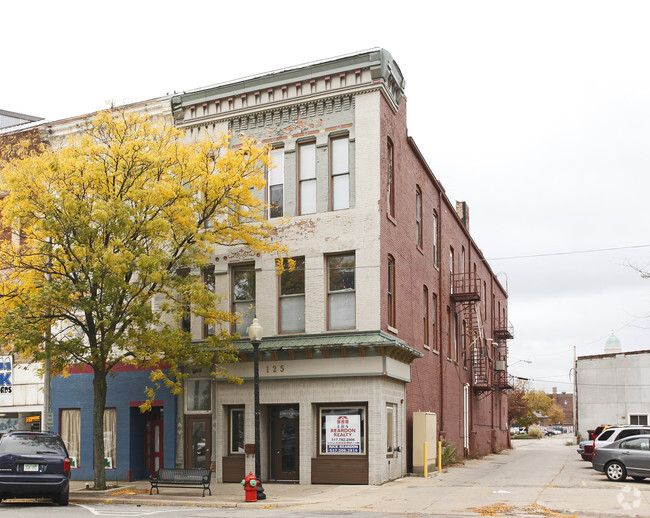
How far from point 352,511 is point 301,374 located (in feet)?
23.5

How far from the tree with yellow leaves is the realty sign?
11.9 feet

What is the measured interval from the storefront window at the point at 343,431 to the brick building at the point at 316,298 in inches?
1.3

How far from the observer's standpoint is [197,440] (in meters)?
26.1

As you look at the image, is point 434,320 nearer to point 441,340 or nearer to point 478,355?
point 441,340

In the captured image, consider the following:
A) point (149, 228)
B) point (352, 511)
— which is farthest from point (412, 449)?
point (149, 228)

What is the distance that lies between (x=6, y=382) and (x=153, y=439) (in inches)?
265

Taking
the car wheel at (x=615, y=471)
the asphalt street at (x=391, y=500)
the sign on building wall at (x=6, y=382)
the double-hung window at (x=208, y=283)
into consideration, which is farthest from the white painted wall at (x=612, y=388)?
the sign on building wall at (x=6, y=382)

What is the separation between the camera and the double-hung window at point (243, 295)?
2589 cm

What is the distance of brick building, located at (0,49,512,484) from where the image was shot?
23.6 m

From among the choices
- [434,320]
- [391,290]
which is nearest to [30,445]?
[391,290]

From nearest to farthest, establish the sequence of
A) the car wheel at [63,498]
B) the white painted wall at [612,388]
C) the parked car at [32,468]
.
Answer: the parked car at [32,468] < the car wheel at [63,498] < the white painted wall at [612,388]

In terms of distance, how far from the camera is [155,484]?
22031 millimetres

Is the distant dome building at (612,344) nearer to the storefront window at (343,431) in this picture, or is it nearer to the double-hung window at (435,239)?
the double-hung window at (435,239)

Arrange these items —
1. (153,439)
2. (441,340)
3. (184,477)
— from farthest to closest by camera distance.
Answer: (441,340), (153,439), (184,477)
